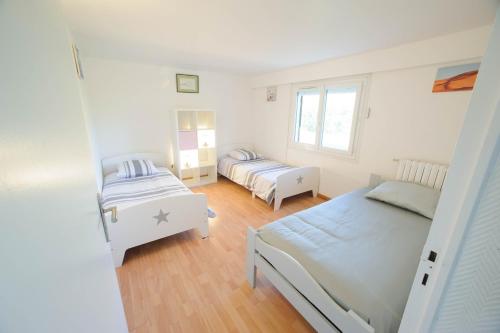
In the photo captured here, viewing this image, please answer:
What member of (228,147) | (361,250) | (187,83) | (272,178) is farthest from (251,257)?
(187,83)

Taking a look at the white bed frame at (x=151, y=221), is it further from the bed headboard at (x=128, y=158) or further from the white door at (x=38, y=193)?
the bed headboard at (x=128, y=158)

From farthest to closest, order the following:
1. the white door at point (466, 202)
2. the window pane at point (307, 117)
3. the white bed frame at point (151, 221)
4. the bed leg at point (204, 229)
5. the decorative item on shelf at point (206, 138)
A: 1. the decorative item on shelf at point (206, 138)
2. the window pane at point (307, 117)
3. the bed leg at point (204, 229)
4. the white bed frame at point (151, 221)
5. the white door at point (466, 202)

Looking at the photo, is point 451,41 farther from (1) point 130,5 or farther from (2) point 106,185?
(2) point 106,185

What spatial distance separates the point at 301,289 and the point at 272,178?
187 cm

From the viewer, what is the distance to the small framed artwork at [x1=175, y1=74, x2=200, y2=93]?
3483mm

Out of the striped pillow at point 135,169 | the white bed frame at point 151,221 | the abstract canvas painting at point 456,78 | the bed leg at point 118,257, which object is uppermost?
the abstract canvas painting at point 456,78

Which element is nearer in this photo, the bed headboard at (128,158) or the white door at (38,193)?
the white door at (38,193)

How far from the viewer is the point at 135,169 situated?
2.85 metres

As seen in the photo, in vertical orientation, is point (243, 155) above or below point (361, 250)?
above

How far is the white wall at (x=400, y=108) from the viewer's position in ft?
6.51

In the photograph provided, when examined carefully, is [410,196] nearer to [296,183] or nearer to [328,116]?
[296,183]

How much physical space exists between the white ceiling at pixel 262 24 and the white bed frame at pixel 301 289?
5.73 ft

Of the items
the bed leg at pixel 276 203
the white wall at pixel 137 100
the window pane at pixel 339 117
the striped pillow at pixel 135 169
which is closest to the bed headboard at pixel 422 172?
the window pane at pixel 339 117

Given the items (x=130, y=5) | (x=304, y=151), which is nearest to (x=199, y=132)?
(x=304, y=151)
